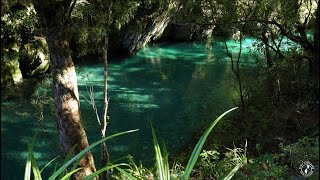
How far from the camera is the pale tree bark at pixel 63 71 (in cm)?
371

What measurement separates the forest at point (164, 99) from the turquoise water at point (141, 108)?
41 millimetres

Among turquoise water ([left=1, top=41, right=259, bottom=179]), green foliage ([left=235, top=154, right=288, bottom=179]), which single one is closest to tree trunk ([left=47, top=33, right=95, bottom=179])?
turquoise water ([left=1, top=41, right=259, bottom=179])

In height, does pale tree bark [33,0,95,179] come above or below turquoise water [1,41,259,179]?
above

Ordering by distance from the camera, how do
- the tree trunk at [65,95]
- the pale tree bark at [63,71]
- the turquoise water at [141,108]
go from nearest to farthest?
the pale tree bark at [63,71] → the tree trunk at [65,95] → the turquoise water at [141,108]

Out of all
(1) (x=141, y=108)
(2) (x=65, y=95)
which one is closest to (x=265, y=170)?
(2) (x=65, y=95)

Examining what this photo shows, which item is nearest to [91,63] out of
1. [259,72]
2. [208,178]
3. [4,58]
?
[4,58]

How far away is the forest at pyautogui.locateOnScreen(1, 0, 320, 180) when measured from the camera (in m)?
3.29

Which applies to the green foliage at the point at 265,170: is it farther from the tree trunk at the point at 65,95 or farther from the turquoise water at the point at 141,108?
the turquoise water at the point at 141,108

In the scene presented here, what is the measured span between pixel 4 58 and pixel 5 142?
4.00 meters

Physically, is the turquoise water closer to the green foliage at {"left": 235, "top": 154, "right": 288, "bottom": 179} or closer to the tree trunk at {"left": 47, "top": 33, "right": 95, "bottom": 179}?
the tree trunk at {"left": 47, "top": 33, "right": 95, "bottom": 179}

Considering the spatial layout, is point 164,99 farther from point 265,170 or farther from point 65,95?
point 265,170

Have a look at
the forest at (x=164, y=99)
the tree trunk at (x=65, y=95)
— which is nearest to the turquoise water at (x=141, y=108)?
the forest at (x=164, y=99)

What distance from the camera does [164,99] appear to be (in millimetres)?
9664

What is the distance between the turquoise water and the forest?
0.04 metres
